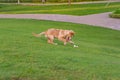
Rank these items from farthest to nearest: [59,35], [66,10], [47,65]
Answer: [66,10], [59,35], [47,65]

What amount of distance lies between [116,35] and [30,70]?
38.4 feet

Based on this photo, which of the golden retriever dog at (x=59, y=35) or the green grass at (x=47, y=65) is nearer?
the green grass at (x=47, y=65)

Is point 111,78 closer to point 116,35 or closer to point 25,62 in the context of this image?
point 25,62

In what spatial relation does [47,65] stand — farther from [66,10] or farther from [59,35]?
[66,10]

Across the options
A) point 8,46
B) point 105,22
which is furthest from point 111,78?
point 105,22

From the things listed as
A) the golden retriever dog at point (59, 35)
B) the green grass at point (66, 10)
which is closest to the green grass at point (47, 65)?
the golden retriever dog at point (59, 35)

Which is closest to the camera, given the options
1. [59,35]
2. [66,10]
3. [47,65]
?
[47,65]

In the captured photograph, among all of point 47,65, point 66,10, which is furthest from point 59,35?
point 66,10

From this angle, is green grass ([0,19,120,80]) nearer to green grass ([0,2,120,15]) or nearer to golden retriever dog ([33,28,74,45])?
golden retriever dog ([33,28,74,45])

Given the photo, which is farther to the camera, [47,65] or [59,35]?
[59,35]

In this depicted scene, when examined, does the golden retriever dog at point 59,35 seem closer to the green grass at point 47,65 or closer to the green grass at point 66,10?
the green grass at point 47,65

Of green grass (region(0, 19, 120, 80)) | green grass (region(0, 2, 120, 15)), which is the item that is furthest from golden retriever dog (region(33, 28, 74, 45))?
green grass (region(0, 2, 120, 15))

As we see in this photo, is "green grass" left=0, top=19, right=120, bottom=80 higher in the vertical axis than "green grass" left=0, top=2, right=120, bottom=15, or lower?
higher

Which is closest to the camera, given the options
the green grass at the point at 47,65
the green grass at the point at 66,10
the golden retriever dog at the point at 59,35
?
the green grass at the point at 47,65
